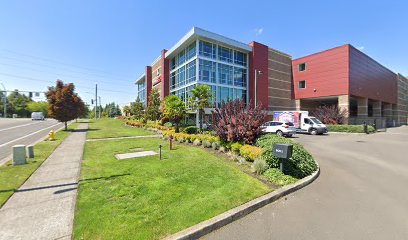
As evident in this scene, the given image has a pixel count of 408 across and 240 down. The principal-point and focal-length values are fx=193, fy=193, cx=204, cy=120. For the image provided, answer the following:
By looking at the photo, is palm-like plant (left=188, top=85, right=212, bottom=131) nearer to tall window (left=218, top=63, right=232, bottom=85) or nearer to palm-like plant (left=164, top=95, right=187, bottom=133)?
palm-like plant (left=164, top=95, right=187, bottom=133)

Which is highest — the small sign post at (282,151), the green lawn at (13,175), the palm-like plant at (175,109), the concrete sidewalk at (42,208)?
the palm-like plant at (175,109)

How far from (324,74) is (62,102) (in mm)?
40043

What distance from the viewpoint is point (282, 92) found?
124 ft

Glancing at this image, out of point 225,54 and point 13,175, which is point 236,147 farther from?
point 225,54

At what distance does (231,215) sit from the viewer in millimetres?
4137

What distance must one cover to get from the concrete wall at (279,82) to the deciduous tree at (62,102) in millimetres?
29802

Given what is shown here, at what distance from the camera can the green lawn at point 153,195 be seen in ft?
12.0

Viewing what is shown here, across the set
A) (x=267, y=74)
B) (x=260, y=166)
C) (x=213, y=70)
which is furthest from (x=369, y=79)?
(x=260, y=166)

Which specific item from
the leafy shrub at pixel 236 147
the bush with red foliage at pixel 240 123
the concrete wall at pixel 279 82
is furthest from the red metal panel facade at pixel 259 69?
the leafy shrub at pixel 236 147

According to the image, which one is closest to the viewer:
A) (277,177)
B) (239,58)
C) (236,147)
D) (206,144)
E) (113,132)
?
(277,177)

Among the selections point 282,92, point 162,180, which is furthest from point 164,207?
point 282,92

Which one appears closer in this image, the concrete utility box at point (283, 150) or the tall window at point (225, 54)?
the concrete utility box at point (283, 150)

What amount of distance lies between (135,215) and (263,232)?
2624 mm

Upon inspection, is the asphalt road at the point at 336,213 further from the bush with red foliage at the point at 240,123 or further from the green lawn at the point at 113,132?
the green lawn at the point at 113,132
